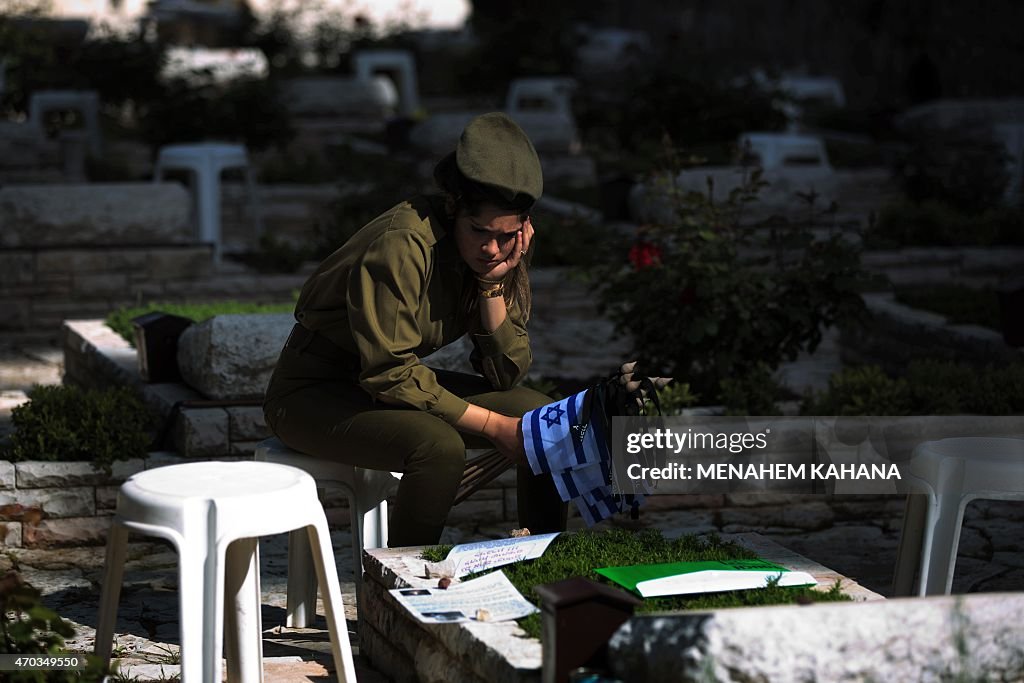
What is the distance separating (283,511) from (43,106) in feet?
35.4

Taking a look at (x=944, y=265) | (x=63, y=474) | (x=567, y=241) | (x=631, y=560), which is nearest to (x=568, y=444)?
(x=631, y=560)

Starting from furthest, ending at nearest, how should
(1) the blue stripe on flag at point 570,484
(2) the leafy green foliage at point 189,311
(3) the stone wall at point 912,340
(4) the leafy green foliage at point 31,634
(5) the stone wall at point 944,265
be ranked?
(5) the stone wall at point 944,265 < (3) the stone wall at point 912,340 < (2) the leafy green foliage at point 189,311 < (1) the blue stripe on flag at point 570,484 < (4) the leafy green foliage at point 31,634

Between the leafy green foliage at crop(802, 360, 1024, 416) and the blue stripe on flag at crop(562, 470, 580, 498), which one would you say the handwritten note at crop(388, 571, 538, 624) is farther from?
the leafy green foliage at crop(802, 360, 1024, 416)

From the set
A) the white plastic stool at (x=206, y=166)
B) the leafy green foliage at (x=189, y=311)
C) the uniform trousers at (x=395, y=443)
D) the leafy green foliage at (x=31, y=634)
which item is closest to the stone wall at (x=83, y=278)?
the white plastic stool at (x=206, y=166)

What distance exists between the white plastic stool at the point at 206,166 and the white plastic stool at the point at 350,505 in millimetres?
6020

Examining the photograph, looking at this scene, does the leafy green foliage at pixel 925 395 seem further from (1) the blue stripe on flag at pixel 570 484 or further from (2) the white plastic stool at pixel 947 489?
(1) the blue stripe on flag at pixel 570 484

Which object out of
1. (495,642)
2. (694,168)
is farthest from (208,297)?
(495,642)

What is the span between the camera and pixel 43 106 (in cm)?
1343

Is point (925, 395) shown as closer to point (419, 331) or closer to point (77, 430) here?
point (419, 331)

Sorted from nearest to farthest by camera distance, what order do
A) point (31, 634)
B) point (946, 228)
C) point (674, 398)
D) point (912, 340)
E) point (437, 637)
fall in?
point (31, 634)
point (437, 637)
point (674, 398)
point (912, 340)
point (946, 228)

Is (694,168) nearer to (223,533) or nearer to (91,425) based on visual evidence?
(91,425)

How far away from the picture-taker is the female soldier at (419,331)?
3.93 metres

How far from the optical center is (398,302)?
12.8 ft

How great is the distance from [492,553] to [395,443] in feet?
1.23
